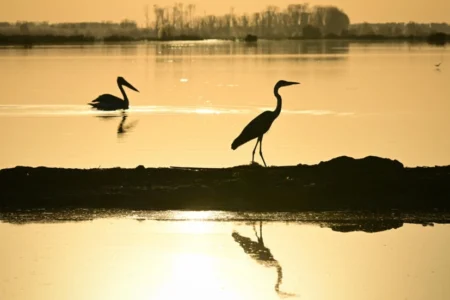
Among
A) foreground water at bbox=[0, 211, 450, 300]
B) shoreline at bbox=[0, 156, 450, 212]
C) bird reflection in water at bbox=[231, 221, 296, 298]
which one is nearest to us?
foreground water at bbox=[0, 211, 450, 300]

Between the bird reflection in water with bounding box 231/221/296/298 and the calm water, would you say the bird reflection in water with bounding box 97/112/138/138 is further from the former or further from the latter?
the bird reflection in water with bounding box 231/221/296/298

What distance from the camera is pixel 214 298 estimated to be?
8.28 meters

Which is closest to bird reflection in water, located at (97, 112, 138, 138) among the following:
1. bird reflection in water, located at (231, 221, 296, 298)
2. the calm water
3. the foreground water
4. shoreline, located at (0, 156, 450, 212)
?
the calm water

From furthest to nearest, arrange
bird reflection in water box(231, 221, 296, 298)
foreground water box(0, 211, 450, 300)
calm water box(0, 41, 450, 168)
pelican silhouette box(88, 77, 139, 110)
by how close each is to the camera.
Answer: pelican silhouette box(88, 77, 139, 110), calm water box(0, 41, 450, 168), bird reflection in water box(231, 221, 296, 298), foreground water box(0, 211, 450, 300)

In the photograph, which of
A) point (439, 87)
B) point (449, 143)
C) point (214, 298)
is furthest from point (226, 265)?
point (439, 87)

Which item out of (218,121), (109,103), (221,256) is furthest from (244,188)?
(109,103)

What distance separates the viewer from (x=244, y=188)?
500 inches

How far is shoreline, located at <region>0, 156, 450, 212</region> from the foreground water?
43 cm

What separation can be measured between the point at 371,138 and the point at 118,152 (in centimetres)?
552

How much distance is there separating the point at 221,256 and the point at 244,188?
285cm

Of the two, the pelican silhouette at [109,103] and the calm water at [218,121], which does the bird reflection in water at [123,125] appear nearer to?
the calm water at [218,121]

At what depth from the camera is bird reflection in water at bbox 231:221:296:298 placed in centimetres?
931

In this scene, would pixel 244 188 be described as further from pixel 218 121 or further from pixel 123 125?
pixel 218 121

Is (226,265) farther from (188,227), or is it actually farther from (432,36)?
(432,36)
